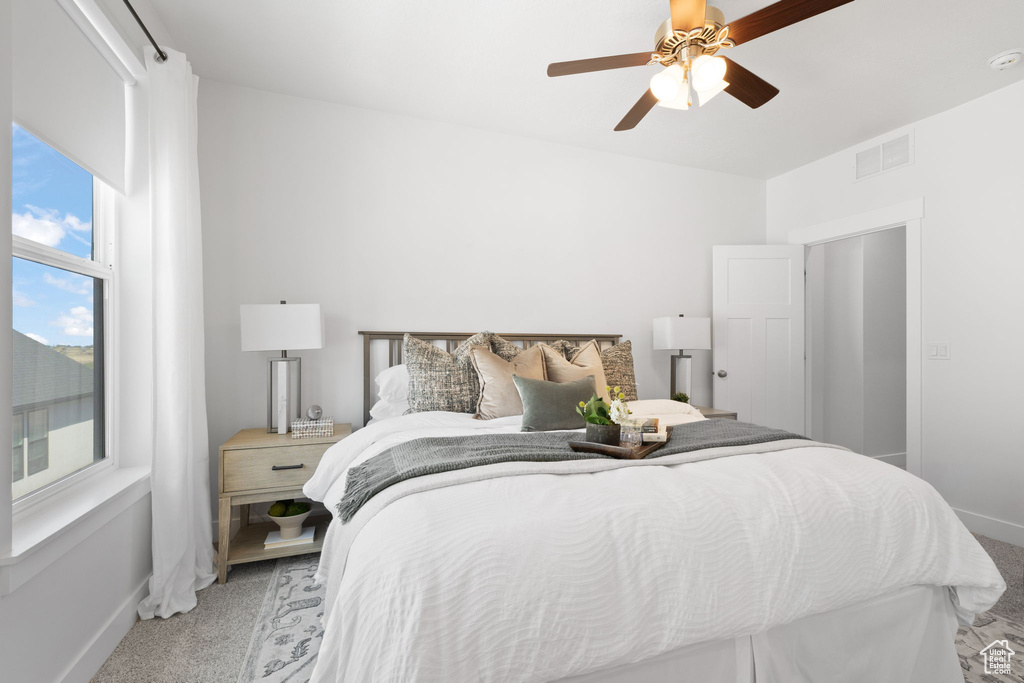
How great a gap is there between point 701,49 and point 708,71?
152mm

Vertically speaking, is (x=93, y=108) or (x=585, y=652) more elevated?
(x=93, y=108)

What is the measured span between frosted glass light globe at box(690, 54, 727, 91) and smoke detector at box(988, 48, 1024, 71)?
194 cm

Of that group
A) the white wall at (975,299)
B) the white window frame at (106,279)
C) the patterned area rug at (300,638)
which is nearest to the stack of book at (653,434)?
the patterned area rug at (300,638)

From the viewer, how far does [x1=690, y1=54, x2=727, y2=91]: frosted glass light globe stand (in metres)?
1.86

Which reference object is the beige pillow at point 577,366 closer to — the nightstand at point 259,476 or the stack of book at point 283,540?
the nightstand at point 259,476

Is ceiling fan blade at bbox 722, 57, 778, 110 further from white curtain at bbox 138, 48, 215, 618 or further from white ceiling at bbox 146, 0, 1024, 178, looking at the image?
white curtain at bbox 138, 48, 215, 618

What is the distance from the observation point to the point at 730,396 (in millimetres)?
4082

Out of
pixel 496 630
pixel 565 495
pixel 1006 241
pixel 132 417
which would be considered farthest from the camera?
pixel 1006 241

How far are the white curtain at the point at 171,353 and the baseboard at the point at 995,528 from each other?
14.4 feet

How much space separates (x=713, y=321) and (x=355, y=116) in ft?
10.4

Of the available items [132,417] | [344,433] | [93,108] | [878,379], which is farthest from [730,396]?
[93,108]

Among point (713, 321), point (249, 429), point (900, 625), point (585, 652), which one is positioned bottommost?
point (900, 625)

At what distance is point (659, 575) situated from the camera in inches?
46.7

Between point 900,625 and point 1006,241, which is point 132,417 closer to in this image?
point 900,625
